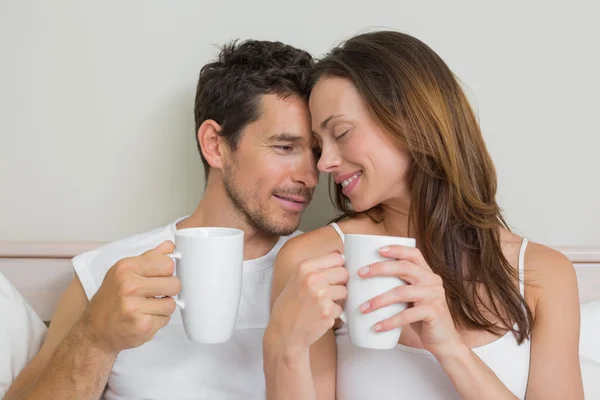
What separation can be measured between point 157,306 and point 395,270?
0.38m

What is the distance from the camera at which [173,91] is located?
1654mm

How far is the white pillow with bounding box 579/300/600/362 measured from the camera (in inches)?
54.6

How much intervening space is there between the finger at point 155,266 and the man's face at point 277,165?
0.50 metres

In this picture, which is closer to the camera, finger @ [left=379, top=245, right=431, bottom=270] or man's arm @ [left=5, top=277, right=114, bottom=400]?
finger @ [left=379, top=245, right=431, bottom=270]

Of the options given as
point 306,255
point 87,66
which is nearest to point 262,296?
point 306,255

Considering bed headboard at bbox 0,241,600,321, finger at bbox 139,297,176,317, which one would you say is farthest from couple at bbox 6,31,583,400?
bed headboard at bbox 0,241,600,321

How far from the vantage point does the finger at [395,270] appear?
0.83 meters

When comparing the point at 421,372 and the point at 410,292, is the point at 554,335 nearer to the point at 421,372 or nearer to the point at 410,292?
the point at 421,372

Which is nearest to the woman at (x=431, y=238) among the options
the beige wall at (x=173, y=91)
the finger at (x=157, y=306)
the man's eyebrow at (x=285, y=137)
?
the man's eyebrow at (x=285, y=137)

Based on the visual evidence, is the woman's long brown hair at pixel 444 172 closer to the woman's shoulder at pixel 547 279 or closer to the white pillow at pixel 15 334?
the woman's shoulder at pixel 547 279

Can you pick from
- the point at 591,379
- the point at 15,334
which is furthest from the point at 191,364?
the point at 591,379

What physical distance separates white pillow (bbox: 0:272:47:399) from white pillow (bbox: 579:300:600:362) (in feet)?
4.35

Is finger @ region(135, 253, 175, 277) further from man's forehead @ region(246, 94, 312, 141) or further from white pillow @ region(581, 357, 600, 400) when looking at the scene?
white pillow @ region(581, 357, 600, 400)

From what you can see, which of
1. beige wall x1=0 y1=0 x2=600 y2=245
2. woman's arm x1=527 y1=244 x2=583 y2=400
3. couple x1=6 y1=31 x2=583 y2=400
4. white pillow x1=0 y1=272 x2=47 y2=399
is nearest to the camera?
couple x1=6 y1=31 x2=583 y2=400
